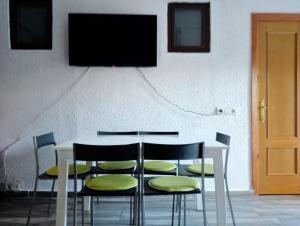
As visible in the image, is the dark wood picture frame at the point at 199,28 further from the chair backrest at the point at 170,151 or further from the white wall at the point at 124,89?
the chair backrest at the point at 170,151

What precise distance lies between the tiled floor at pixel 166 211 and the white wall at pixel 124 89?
391mm

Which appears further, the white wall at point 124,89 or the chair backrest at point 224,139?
the white wall at point 124,89

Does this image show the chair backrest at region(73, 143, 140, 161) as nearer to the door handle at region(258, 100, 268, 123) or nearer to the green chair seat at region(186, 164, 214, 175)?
the green chair seat at region(186, 164, 214, 175)

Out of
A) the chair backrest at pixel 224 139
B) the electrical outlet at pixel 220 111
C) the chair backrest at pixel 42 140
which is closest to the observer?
the chair backrest at pixel 224 139

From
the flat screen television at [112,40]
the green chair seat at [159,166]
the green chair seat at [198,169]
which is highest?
the flat screen television at [112,40]

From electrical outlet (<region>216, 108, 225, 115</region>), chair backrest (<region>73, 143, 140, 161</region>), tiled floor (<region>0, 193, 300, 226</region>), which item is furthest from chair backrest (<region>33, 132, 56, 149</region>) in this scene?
electrical outlet (<region>216, 108, 225, 115</region>)

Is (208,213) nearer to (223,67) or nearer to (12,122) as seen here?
(223,67)

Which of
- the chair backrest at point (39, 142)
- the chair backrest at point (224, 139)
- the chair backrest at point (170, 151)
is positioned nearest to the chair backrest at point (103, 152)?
the chair backrest at point (170, 151)

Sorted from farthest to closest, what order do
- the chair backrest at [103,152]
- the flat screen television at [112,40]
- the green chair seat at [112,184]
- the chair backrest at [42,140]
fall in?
1. the flat screen television at [112,40]
2. the chair backrest at [42,140]
3. the green chair seat at [112,184]
4. the chair backrest at [103,152]

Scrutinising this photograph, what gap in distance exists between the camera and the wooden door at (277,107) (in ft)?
12.1

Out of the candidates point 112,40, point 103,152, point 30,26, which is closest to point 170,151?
point 103,152

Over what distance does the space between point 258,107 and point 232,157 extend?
67 cm

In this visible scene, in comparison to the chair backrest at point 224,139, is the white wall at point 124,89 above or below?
above

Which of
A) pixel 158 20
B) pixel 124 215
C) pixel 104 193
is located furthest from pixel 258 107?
pixel 104 193
